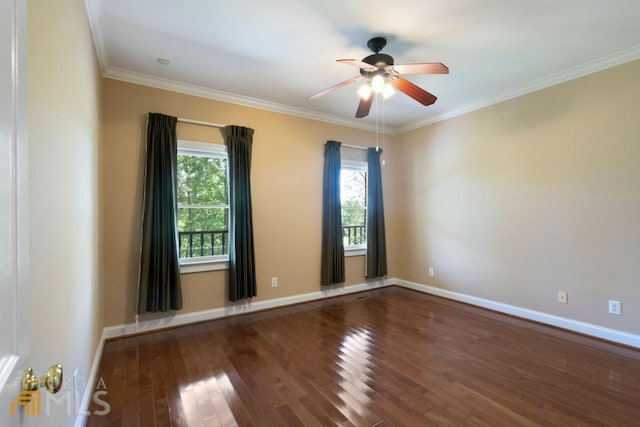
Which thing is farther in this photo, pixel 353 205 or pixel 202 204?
pixel 353 205

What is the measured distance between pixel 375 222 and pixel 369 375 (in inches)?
112

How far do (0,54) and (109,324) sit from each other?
3.27m

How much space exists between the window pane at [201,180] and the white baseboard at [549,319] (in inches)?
137

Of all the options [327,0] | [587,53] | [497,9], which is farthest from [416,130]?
[327,0]

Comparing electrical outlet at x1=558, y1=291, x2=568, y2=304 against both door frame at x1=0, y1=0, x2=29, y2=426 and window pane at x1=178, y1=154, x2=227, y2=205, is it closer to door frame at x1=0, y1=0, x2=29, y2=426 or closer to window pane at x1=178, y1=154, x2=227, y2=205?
window pane at x1=178, y1=154, x2=227, y2=205

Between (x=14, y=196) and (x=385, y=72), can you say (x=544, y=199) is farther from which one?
(x=14, y=196)

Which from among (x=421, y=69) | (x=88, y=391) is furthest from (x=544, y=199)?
(x=88, y=391)

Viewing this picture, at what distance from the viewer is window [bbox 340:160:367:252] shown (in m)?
4.79

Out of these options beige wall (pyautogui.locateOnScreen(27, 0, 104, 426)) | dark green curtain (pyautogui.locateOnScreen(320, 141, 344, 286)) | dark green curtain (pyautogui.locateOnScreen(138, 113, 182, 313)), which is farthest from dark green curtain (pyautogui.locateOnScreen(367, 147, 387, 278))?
beige wall (pyautogui.locateOnScreen(27, 0, 104, 426))

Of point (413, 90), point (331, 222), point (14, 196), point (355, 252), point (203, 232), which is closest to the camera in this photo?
point (14, 196)

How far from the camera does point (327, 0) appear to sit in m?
2.08

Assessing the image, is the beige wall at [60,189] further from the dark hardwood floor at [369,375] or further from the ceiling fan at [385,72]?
the ceiling fan at [385,72]

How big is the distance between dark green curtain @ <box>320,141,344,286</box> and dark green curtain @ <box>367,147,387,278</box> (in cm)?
63

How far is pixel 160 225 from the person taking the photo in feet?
10.2
